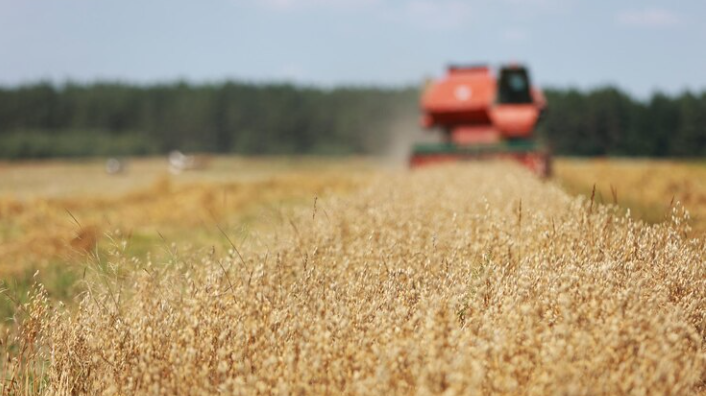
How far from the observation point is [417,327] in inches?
127

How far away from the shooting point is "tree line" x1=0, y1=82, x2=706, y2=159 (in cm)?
8325

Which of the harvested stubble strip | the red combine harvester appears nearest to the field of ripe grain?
the harvested stubble strip

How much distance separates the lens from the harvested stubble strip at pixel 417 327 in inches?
111

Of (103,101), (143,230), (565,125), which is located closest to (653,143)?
(565,125)

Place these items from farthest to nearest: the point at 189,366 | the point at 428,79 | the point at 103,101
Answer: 1. the point at 103,101
2. the point at 428,79
3. the point at 189,366

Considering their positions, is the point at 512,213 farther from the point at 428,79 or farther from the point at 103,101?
the point at 103,101

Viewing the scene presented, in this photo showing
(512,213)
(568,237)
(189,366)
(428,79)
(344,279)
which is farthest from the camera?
(428,79)

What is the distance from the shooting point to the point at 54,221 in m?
12.5

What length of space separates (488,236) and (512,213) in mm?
1323

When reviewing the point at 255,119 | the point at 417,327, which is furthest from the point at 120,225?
the point at 255,119

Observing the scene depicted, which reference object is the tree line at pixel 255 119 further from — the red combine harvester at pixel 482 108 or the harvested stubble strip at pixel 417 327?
the harvested stubble strip at pixel 417 327

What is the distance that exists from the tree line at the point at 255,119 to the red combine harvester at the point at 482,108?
227 ft

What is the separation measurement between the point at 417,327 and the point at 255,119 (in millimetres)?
101451

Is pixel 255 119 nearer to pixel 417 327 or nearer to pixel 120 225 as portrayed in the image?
pixel 120 225
